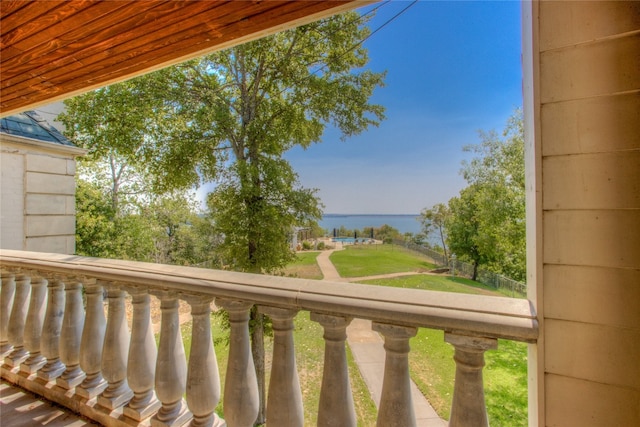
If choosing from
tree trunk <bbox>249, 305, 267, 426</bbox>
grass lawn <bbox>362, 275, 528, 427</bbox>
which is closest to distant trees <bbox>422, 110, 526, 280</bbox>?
grass lawn <bbox>362, 275, 528, 427</bbox>

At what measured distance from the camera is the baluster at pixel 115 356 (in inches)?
44.9

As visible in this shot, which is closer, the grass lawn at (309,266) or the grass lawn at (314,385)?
the grass lawn at (314,385)

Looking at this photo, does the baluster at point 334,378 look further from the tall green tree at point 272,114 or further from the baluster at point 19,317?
the tall green tree at point 272,114

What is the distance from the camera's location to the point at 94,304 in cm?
122

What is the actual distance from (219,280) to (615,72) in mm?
1130

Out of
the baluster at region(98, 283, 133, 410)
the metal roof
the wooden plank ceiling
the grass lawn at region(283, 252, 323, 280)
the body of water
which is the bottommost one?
the grass lawn at region(283, 252, 323, 280)

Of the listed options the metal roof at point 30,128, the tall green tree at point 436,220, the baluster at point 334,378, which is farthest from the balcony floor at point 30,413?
the tall green tree at point 436,220

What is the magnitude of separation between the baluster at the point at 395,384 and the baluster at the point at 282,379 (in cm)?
27

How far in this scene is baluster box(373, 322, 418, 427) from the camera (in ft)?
2.40

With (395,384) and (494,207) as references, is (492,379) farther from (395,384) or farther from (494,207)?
(395,384)

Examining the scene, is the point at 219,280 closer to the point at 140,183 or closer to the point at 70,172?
the point at 70,172

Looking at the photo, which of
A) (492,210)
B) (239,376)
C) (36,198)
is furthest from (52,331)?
(492,210)

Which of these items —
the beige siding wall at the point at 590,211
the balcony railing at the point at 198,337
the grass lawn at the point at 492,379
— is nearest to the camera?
the beige siding wall at the point at 590,211

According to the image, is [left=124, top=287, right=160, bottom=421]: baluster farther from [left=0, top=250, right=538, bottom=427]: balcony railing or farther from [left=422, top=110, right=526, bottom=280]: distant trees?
[left=422, top=110, right=526, bottom=280]: distant trees
